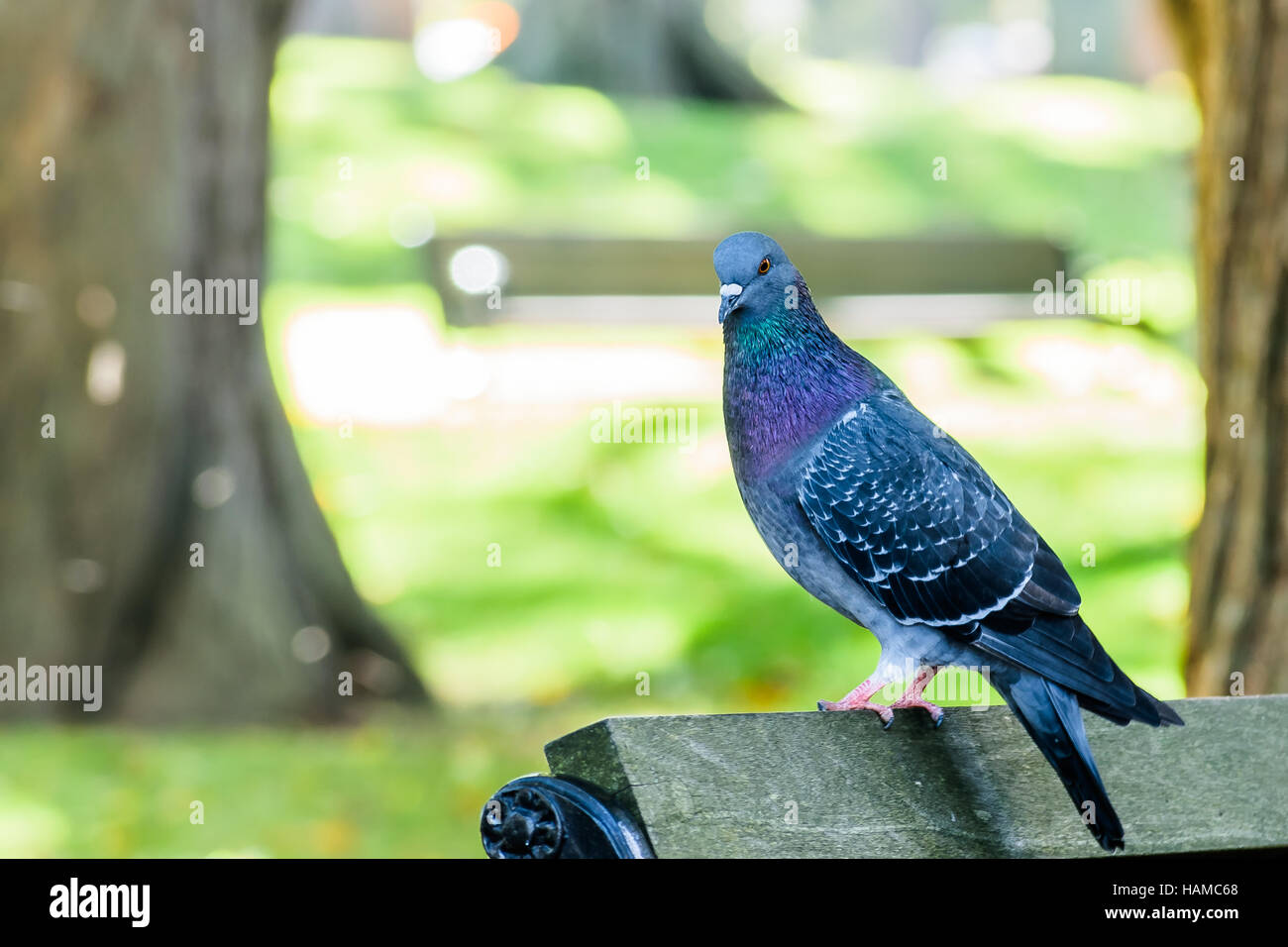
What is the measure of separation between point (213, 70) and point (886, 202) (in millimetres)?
11407

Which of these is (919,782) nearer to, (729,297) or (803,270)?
(729,297)

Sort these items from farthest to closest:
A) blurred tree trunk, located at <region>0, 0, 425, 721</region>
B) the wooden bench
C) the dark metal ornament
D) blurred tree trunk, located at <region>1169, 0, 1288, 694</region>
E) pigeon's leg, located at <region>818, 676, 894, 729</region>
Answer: the wooden bench → blurred tree trunk, located at <region>0, 0, 425, 721</region> → blurred tree trunk, located at <region>1169, 0, 1288, 694</region> → pigeon's leg, located at <region>818, 676, 894, 729</region> → the dark metal ornament

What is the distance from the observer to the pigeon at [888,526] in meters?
2.53

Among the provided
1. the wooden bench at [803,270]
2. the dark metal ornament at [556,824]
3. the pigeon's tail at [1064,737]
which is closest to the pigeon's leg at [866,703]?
the pigeon's tail at [1064,737]

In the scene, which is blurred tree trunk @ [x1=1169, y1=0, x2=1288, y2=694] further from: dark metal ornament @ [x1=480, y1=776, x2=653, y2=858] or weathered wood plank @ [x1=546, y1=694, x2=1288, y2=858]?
dark metal ornament @ [x1=480, y1=776, x2=653, y2=858]

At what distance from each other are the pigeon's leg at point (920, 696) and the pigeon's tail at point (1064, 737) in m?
0.20

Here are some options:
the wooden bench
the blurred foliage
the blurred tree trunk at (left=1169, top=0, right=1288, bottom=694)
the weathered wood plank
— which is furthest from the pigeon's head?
the wooden bench

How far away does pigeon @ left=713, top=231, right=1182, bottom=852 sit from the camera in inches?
99.4

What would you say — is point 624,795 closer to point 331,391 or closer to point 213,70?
point 213,70

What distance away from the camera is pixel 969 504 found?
8.98 feet

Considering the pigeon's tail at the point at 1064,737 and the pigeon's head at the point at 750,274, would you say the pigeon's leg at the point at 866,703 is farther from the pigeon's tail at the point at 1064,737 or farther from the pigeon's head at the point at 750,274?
the pigeon's head at the point at 750,274

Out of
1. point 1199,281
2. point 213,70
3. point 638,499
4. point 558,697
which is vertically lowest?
point 558,697

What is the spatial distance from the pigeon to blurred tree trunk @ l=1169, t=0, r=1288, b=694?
2.19 metres
